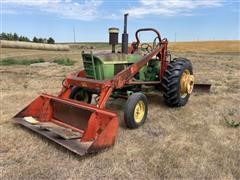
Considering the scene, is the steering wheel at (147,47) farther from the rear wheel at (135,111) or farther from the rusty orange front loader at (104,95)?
the rear wheel at (135,111)

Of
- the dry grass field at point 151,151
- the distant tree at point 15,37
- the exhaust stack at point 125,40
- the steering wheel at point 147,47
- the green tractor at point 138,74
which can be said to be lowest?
the dry grass field at point 151,151

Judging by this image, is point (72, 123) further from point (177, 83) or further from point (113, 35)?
point (177, 83)

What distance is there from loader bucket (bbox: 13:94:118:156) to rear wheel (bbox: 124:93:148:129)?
657mm

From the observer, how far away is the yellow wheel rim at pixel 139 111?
580 centimetres

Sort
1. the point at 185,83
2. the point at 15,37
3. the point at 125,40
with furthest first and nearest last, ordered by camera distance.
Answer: the point at 15,37, the point at 185,83, the point at 125,40

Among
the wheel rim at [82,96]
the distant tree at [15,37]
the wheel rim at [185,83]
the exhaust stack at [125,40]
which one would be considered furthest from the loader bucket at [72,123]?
the distant tree at [15,37]

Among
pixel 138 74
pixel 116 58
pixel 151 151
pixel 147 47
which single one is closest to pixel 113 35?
pixel 116 58

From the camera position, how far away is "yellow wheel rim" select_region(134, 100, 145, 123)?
19.0ft

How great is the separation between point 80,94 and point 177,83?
191cm

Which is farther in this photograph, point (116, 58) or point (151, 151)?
point (116, 58)

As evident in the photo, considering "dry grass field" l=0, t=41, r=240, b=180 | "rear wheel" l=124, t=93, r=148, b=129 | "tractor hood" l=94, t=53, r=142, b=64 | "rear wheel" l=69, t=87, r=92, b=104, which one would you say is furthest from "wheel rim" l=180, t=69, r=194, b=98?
"rear wheel" l=69, t=87, r=92, b=104

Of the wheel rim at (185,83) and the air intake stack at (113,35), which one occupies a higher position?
the air intake stack at (113,35)

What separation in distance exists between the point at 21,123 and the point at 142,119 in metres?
1.97

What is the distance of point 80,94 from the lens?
6754 millimetres
